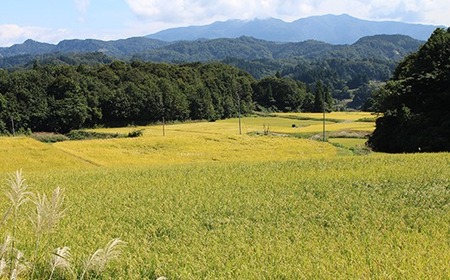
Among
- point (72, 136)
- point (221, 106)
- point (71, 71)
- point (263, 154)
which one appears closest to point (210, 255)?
point (263, 154)

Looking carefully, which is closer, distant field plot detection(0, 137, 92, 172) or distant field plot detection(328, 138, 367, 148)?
distant field plot detection(0, 137, 92, 172)

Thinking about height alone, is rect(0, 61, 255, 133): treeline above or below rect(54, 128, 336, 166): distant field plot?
above

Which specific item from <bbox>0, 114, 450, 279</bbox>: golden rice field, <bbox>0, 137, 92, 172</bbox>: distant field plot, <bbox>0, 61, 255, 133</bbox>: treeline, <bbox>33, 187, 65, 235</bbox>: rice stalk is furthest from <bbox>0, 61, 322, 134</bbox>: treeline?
<bbox>33, 187, 65, 235</bbox>: rice stalk

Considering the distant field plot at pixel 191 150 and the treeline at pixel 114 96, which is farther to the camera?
the treeline at pixel 114 96

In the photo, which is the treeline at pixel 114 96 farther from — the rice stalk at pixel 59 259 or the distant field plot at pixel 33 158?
the rice stalk at pixel 59 259

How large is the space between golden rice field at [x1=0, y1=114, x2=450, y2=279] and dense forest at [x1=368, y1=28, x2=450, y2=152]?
2338 centimetres

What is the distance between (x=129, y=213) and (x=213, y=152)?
30538 millimetres

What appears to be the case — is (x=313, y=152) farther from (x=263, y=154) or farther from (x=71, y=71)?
(x=71, y=71)

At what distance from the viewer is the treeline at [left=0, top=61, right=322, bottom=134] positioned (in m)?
85.3

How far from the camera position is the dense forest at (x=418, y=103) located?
45562 mm

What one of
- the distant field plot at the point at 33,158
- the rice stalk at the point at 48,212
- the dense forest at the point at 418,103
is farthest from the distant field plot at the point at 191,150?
the rice stalk at the point at 48,212

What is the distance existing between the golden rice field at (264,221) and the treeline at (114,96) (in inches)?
2687

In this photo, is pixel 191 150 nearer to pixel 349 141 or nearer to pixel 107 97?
pixel 349 141

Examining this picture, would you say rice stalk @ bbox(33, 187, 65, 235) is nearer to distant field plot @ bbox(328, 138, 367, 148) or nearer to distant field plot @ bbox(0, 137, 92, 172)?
distant field plot @ bbox(0, 137, 92, 172)
